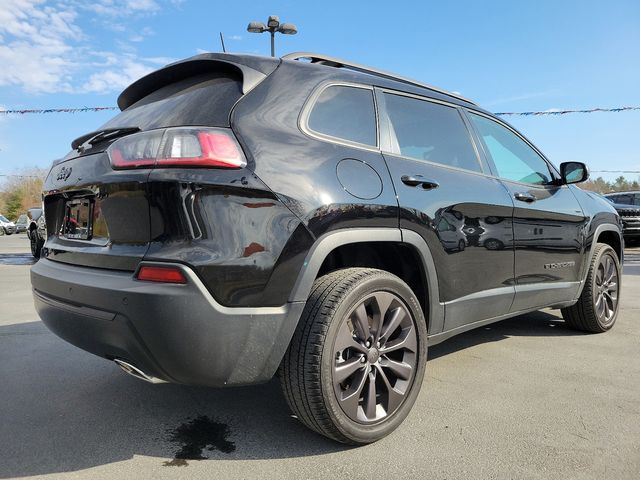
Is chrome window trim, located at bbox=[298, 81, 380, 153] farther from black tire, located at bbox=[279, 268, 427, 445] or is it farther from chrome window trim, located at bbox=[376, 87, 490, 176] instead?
black tire, located at bbox=[279, 268, 427, 445]

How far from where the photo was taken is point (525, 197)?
3465 millimetres

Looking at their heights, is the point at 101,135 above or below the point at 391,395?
above

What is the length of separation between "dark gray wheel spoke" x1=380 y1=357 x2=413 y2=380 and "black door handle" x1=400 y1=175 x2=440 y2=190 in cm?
89

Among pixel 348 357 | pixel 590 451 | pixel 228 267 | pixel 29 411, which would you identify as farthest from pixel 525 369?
pixel 29 411

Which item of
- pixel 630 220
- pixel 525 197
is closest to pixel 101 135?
pixel 525 197

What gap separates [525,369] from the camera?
11.2ft

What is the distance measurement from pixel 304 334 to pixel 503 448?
107cm

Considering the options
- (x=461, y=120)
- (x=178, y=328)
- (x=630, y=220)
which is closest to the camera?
(x=178, y=328)

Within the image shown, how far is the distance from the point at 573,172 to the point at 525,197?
77 centimetres

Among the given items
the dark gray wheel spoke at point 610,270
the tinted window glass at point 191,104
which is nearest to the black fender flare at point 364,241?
the tinted window glass at point 191,104

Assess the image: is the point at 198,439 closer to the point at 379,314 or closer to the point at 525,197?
the point at 379,314

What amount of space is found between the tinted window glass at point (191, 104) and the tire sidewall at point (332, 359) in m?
0.93

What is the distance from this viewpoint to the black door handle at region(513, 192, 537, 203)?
339cm

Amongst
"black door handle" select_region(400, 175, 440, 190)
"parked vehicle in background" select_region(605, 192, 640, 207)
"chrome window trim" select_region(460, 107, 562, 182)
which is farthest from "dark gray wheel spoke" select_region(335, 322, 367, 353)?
"parked vehicle in background" select_region(605, 192, 640, 207)
